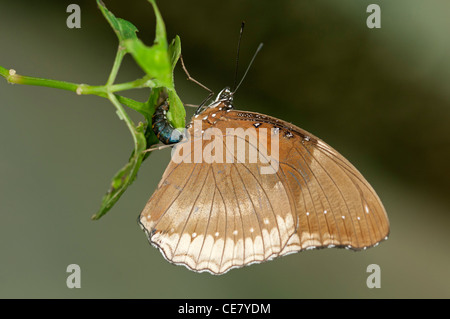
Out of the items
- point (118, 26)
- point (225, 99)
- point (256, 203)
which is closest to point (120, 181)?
point (118, 26)

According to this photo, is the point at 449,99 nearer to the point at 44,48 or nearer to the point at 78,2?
the point at 78,2

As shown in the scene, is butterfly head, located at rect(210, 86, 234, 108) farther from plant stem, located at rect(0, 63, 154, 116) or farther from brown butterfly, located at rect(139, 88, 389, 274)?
plant stem, located at rect(0, 63, 154, 116)

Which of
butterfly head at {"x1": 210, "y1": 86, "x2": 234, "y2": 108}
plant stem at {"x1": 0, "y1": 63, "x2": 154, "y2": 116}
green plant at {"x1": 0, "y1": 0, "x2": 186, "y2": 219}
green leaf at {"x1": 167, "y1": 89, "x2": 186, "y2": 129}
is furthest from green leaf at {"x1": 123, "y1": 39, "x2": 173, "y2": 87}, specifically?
butterfly head at {"x1": 210, "y1": 86, "x2": 234, "y2": 108}

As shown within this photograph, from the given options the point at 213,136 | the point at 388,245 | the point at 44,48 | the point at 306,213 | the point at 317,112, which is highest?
the point at 44,48

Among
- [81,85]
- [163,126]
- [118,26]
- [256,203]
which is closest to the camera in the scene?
[81,85]

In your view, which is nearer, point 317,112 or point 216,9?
point 216,9

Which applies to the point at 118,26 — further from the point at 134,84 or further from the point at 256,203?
the point at 256,203

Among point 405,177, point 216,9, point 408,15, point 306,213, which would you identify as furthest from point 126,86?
point 405,177
